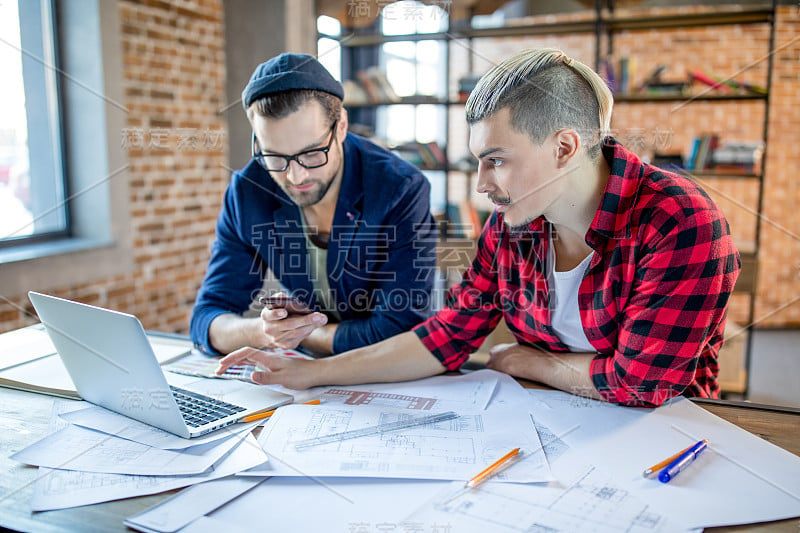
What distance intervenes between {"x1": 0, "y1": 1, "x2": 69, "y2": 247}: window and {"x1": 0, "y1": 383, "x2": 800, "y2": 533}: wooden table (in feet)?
6.27

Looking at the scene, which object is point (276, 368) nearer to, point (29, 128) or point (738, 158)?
point (29, 128)

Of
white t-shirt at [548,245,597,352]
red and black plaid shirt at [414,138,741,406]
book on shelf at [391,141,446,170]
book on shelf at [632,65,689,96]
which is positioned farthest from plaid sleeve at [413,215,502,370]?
book on shelf at [632,65,689,96]

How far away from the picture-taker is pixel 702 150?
3.55 m

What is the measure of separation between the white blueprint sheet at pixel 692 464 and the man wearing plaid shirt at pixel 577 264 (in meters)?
0.06

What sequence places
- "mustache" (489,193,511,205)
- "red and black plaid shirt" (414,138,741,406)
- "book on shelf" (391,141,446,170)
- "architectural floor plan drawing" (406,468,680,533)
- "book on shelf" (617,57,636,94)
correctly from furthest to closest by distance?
"book on shelf" (391,141,446,170) < "book on shelf" (617,57,636,94) < "mustache" (489,193,511,205) < "red and black plaid shirt" (414,138,741,406) < "architectural floor plan drawing" (406,468,680,533)

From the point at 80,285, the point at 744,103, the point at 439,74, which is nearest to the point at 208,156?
the point at 80,285

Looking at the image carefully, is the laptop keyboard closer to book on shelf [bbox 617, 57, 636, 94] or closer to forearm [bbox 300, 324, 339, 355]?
forearm [bbox 300, 324, 339, 355]

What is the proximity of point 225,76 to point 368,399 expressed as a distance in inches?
121

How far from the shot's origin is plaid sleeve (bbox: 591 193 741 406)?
1.06 metres

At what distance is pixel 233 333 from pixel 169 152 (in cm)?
223

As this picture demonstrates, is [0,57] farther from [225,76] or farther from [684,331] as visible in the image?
[684,331]

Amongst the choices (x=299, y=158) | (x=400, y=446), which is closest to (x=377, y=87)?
(x=299, y=158)

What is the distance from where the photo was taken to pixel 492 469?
2.82 feet

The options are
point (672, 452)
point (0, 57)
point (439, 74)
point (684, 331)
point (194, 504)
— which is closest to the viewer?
point (194, 504)
